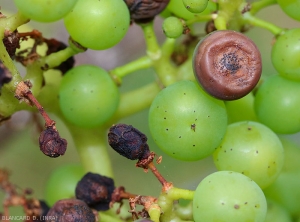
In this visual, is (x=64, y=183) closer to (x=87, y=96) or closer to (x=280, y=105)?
(x=87, y=96)

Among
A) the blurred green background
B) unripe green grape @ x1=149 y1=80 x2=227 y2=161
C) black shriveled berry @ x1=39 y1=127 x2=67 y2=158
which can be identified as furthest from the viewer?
the blurred green background

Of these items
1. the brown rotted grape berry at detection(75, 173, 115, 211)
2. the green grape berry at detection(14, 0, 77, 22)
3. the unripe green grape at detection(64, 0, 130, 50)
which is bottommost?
the brown rotted grape berry at detection(75, 173, 115, 211)

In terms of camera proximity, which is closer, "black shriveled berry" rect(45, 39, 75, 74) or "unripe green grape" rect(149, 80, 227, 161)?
"unripe green grape" rect(149, 80, 227, 161)

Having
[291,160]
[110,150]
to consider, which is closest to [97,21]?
[291,160]

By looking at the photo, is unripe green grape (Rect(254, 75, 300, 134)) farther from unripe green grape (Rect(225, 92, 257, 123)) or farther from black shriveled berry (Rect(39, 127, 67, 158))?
black shriveled berry (Rect(39, 127, 67, 158))

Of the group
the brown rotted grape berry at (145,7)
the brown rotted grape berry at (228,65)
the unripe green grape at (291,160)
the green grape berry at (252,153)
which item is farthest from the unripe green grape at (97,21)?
the unripe green grape at (291,160)

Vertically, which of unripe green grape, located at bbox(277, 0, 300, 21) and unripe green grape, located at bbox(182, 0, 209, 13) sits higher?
unripe green grape, located at bbox(182, 0, 209, 13)

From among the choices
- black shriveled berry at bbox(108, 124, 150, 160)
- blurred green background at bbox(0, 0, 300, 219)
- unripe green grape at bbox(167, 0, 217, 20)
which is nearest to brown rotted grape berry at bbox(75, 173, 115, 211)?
black shriveled berry at bbox(108, 124, 150, 160)
